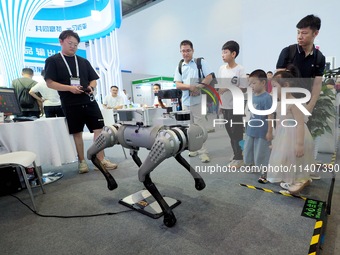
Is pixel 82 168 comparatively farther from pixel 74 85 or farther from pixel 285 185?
pixel 285 185

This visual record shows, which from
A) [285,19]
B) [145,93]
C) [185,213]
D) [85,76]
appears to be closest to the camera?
[185,213]

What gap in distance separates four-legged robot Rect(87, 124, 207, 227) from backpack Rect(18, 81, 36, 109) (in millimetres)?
2434

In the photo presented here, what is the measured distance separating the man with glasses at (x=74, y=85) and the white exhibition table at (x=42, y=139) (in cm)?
11

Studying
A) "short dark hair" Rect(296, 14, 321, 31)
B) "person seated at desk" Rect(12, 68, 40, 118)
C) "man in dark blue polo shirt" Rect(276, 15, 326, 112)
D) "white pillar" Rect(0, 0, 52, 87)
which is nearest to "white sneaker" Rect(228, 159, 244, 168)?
"man in dark blue polo shirt" Rect(276, 15, 326, 112)

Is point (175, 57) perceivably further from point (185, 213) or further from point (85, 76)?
point (185, 213)

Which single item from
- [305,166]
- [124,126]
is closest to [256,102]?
[305,166]

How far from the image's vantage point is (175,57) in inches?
430

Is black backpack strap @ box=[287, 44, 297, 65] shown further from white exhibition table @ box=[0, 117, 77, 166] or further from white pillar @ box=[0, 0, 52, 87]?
white pillar @ box=[0, 0, 52, 87]

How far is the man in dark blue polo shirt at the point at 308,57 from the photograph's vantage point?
1603mm

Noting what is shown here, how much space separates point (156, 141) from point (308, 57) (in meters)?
1.44

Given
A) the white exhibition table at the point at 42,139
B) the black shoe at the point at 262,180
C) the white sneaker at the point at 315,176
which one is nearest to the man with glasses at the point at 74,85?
the white exhibition table at the point at 42,139

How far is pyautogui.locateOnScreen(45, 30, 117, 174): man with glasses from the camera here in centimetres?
220

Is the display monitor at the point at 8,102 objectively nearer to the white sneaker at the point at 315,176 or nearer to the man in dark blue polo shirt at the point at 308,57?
the man in dark blue polo shirt at the point at 308,57

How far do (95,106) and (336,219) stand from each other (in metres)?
2.38
